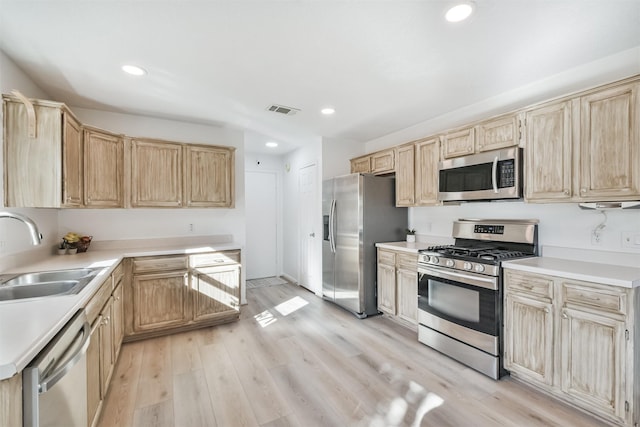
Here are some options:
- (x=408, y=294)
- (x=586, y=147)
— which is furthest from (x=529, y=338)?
(x=586, y=147)

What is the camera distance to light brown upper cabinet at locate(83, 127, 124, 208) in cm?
284

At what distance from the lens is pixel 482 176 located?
2.76 metres

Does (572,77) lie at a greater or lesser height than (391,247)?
greater

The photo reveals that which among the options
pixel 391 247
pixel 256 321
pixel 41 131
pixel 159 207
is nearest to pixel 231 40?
pixel 41 131

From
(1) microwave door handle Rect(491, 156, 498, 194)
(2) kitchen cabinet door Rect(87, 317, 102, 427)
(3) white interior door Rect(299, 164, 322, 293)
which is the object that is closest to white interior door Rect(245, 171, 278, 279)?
(3) white interior door Rect(299, 164, 322, 293)

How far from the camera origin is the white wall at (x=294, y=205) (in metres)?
4.58

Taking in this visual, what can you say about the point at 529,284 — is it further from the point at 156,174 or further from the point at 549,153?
the point at 156,174

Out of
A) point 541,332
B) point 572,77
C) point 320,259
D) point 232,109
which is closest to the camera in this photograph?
point 541,332

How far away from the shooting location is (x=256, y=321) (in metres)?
3.60

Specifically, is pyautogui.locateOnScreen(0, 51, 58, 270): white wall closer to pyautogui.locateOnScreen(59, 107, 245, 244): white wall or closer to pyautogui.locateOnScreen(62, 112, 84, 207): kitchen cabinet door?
pyautogui.locateOnScreen(62, 112, 84, 207): kitchen cabinet door

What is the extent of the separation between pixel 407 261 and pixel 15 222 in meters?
3.62

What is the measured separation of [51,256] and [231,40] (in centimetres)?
277

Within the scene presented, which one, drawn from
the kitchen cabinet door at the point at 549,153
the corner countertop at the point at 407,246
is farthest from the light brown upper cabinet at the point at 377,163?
the kitchen cabinet door at the point at 549,153

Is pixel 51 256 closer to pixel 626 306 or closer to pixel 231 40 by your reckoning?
pixel 231 40
